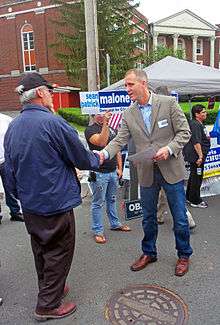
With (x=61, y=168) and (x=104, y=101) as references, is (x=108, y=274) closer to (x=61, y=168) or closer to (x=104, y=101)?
(x=61, y=168)

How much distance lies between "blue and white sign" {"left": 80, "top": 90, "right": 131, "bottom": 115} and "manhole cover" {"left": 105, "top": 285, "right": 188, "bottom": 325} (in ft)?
10.6

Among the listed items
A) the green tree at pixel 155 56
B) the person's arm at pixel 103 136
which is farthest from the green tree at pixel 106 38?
the person's arm at pixel 103 136

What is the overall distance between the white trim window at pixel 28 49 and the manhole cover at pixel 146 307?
110 feet

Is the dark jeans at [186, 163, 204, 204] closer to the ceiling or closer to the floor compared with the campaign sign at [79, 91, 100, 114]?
closer to the floor

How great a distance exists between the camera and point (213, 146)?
6875mm

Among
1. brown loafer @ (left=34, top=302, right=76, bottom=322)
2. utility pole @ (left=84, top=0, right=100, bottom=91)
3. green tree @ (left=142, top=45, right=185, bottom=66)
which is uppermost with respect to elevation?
green tree @ (left=142, top=45, right=185, bottom=66)

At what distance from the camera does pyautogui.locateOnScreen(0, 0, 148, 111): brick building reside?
33156 mm

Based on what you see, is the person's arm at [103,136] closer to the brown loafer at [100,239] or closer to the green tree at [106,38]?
the brown loafer at [100,239]

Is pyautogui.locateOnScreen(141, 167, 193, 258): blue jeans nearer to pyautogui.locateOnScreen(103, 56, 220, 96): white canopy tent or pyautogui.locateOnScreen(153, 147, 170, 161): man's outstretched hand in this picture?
pyautogui.locateOnScreen(153, 147, 170, 161): man's outstretched hand

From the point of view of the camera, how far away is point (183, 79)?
682 centimetres

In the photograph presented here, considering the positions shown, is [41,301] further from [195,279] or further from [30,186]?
[195,279]

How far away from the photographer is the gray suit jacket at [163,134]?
11.5 feet

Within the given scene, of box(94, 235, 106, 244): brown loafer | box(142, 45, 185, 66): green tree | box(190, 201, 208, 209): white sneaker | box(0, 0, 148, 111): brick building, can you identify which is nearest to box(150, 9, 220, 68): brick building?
box(142, 45, 185, 66): green tree

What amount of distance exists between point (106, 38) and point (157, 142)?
2188 centimetres
